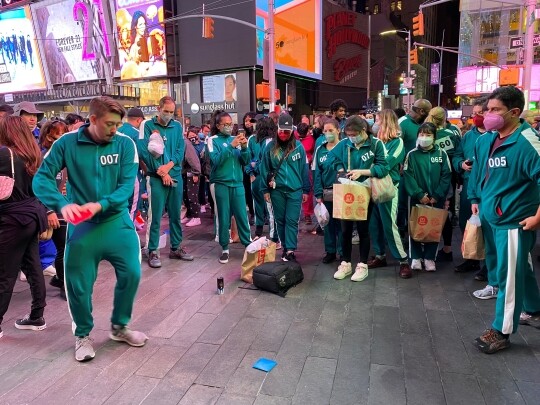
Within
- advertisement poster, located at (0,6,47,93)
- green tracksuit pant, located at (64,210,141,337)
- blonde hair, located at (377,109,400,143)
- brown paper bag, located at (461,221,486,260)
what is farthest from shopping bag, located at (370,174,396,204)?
advertisement poster, located at (0,6,47,93)

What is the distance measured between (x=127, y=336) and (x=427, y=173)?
402 centimetres

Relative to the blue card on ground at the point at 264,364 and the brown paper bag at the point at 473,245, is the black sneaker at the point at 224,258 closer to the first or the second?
the blue card on ground at the point at 264,364

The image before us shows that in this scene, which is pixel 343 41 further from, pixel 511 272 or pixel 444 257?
pixel 511 272

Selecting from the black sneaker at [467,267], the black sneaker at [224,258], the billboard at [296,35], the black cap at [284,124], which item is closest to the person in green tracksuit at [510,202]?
the black sneaker at [467,267]

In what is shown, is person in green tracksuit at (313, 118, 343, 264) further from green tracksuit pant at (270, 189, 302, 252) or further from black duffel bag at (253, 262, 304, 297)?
black duffel bag at (253, 262, 304, 297)

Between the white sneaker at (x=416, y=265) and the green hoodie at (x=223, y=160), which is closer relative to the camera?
the white sneaker at (x=416, y=265)

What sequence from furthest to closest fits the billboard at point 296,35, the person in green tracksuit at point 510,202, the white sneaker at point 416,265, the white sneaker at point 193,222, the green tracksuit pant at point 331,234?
the billboard at point 296,35 → the white sneaker at point 193,222 → the green tracksuit pant at point 331,234 → the white sneaker at point 416,265 → the person in green tracksuit at point 510,202

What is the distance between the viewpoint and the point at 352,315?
14.3ft

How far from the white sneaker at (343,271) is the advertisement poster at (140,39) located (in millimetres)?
27320

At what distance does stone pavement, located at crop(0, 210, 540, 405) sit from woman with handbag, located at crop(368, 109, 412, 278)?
1.29 feet

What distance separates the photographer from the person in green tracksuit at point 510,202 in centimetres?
341

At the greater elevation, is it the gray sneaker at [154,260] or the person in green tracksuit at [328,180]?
the person in green tracksuit at [328,180]

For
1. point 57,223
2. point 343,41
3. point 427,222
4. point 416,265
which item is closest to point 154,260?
point 57,223

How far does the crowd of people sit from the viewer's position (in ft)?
11.1
